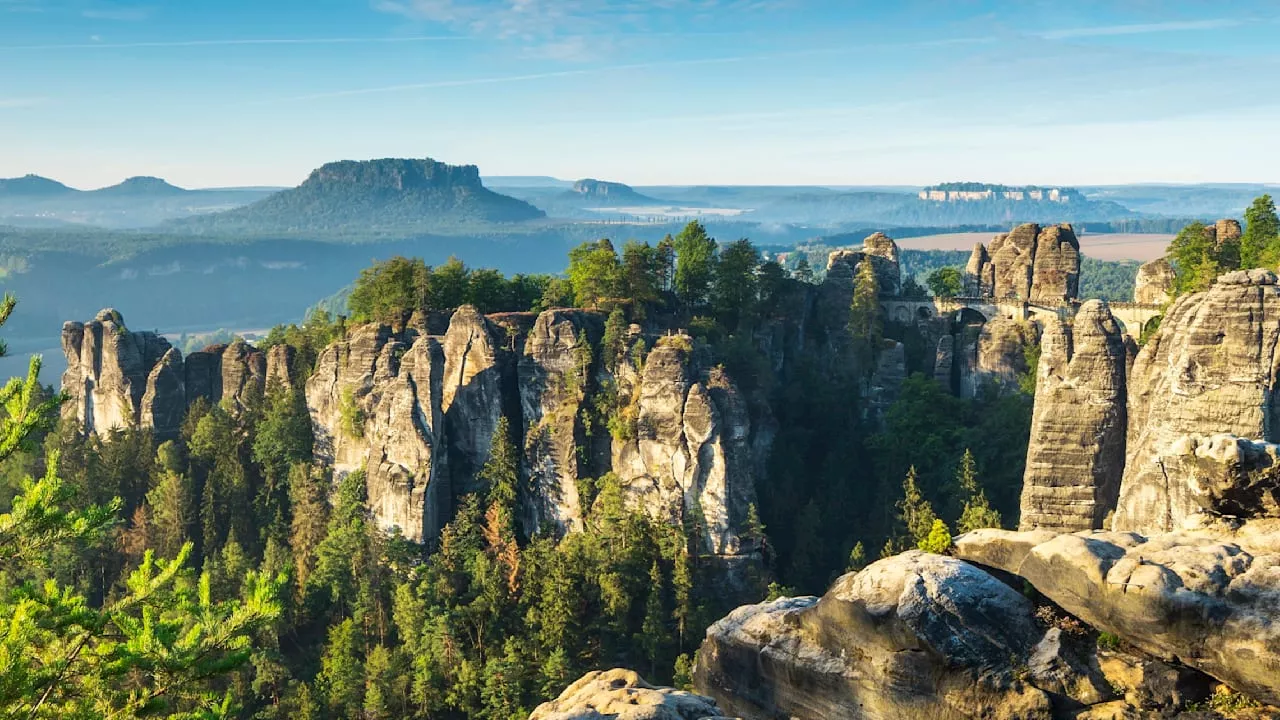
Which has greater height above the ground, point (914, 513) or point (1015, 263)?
point (1015, 263)

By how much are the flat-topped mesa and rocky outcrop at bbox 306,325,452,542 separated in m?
34.6

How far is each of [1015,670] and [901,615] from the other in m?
1.95

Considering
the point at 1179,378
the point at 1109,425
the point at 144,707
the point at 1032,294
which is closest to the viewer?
the point at 144,707

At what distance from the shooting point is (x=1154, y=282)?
61.3 metres

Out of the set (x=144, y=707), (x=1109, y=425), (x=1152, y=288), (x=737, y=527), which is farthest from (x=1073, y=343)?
(x=144, y=707)

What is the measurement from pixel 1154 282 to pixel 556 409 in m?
34.1

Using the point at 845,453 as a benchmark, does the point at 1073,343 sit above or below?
above

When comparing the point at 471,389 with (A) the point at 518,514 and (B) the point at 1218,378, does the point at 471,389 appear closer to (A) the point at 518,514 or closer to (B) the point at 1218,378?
(A) the point at 518,514

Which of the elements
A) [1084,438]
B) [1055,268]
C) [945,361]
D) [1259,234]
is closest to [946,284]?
[1055,268]

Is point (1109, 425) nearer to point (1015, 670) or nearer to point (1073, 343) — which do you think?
point (1073, 343)

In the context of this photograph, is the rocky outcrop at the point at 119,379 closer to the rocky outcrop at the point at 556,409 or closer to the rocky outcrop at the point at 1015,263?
the rocky outcrop at the point at 556,409

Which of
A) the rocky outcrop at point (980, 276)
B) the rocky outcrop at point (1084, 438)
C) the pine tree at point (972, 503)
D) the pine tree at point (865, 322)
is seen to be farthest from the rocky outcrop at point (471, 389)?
the rocky outcrop at point (980, 276)

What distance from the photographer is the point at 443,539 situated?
4909 cm

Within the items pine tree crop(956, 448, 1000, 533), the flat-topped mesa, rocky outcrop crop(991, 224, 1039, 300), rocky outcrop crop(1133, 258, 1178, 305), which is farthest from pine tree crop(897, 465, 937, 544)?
rocky outcrop crop(991, 224, 1039, 300)
